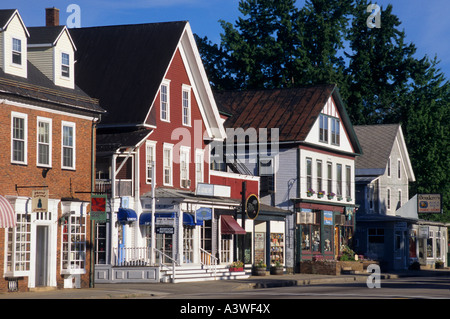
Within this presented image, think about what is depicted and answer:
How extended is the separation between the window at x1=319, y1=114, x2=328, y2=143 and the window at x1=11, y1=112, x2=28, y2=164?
27783 millimetres

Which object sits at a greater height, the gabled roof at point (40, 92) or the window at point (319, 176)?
the gabled roof at point (40, 92)

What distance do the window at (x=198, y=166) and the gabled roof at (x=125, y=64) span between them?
18.9ft

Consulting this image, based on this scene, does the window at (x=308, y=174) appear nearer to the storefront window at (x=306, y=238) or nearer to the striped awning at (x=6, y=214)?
the storefront window at (x=306, y=238)

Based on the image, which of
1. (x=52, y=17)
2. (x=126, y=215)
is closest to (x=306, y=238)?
(x=126, y=215)

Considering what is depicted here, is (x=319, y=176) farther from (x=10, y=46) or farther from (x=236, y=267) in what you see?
(x=10, y=46)

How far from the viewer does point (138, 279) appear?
3928 cm

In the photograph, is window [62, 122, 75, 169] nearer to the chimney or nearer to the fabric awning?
the chimney

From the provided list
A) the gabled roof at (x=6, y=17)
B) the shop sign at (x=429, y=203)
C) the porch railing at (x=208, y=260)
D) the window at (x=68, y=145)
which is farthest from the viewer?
the shop sign at (x=429, y=203)

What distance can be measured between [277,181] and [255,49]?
26.9m

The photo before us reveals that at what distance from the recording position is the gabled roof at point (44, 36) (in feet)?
118

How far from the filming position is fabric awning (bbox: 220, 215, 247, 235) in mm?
46062

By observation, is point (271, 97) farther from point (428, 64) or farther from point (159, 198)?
point (428, 64)

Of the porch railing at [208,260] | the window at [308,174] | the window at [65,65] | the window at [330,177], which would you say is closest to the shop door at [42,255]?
the window at [65,65]

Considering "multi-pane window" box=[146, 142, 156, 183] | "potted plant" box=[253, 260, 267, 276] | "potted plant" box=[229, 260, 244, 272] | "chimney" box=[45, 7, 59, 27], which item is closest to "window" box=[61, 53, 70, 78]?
"multi-pane window" box=[146, 142, 156, 183]
